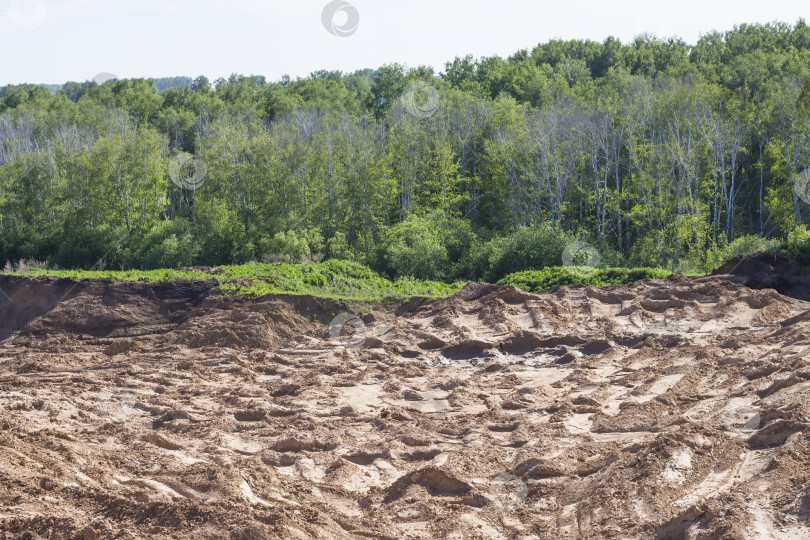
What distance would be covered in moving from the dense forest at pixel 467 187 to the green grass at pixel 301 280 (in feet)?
19.7

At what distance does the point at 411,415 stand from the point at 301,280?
905 centimetres

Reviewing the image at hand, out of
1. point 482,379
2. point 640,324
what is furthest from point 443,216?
point 482,379

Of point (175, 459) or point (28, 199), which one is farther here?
point (28, 199)

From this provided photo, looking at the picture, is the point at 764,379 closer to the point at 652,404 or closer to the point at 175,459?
the point at 652,404

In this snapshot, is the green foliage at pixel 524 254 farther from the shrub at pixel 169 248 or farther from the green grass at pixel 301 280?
the shrub at pixel 169 248

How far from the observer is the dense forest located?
31.8 metres

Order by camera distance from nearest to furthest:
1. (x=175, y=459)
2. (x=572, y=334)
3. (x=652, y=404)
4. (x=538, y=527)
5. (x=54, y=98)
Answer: (x=538, y=527), (x=175, y=459), (x=652, y=404), (x=572, y=334), (x=54, y=98)

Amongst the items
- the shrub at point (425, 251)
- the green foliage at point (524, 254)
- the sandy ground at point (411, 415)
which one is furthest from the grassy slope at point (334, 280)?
the shrub at point (425, 251)

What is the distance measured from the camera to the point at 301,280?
A: 19.4 m

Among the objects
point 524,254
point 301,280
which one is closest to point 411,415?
point 301,280

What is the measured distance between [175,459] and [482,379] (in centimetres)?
571

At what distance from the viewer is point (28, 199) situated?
40.1 m

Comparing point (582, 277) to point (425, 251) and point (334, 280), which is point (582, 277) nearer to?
point (334, 280)

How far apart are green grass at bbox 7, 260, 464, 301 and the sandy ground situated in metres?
0.84
